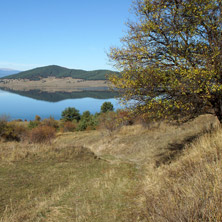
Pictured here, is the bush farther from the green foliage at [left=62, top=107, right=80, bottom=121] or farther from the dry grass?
the green foliage at [left=62, top=107, right=80, bottom=121]

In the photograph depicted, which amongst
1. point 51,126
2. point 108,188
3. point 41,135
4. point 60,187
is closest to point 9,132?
point 41,135

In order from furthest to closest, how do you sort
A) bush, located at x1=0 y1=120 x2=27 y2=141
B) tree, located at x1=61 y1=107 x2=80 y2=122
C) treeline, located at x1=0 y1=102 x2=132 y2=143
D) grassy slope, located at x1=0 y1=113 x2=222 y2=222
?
tree, located at x1=61 y1=107 x2=80 y2=122 < bush, located at x1=0 y1=120 x2=27 y2=141 < treeline, located at x1=0 y1=102 x2=132 y2=143 < grassy slope, located at x1=0 y1=113 x2=222 y2=222

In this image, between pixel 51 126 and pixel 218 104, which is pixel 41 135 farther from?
pixel 218 104

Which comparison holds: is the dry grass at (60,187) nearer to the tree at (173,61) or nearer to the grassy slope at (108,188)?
the grassy slope at (108,188)

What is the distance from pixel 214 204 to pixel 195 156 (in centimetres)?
450

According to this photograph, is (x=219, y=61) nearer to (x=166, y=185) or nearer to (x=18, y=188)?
(x=166, y=185)

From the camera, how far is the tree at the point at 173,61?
800cm

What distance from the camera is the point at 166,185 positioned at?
250 inches

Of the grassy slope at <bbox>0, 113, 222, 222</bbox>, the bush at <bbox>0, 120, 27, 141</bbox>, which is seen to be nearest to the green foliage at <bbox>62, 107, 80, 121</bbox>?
the bush at <bbox>0, 120, 27, 141</bbox>

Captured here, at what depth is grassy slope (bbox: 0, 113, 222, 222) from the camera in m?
4.23

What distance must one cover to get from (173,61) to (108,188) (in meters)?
5.98

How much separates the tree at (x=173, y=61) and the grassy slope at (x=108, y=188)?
6.78 feet

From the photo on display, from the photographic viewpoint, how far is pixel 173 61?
8977 millimetres

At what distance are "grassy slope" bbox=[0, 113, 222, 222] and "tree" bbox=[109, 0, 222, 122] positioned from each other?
2.07 metres
